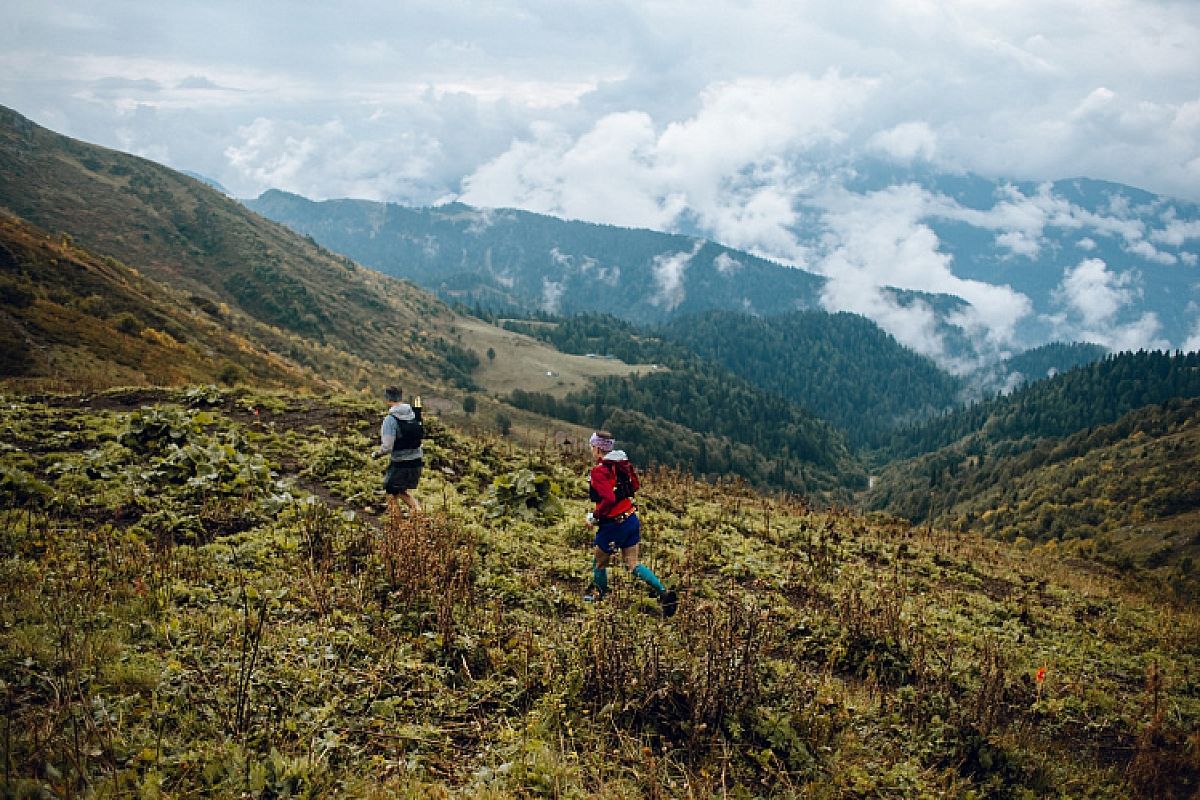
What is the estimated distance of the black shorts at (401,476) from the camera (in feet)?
37.1

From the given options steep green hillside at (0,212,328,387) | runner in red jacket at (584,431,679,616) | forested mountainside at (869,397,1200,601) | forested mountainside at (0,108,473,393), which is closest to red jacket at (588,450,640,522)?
runner in red jacket at (584,431,679,616)

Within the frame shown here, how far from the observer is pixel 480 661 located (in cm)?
681

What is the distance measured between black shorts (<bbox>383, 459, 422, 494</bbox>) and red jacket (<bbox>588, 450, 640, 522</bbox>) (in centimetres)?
392

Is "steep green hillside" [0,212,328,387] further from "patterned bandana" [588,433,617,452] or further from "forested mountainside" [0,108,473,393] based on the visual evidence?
"forested mountainside" [0,108,473,393]

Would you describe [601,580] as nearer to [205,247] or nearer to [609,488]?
[609,488]

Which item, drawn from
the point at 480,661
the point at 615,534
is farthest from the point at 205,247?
the point at 480,661

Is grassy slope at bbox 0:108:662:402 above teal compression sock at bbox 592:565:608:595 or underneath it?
above

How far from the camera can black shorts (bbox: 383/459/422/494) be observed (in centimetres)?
1131

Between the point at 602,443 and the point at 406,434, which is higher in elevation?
the point at 602,443

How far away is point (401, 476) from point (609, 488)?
4389 mm

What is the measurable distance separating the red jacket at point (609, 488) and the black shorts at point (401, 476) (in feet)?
12.9

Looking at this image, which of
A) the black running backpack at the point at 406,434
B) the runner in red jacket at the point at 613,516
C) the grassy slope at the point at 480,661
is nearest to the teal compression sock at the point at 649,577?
the runner in red jacket at the point at 613,516

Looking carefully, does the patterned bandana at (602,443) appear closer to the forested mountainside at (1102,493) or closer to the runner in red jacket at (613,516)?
the runner in red jacket at (613,516)

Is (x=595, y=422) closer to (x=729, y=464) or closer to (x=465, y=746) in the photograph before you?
(x=729, y=464)
